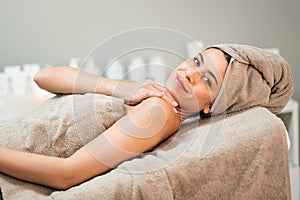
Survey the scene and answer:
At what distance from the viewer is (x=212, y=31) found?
8.05ft

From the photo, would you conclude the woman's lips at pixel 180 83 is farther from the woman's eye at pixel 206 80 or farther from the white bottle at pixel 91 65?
the white bottle at pixel 91 65

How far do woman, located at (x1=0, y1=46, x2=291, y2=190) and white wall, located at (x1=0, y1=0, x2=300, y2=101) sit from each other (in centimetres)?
96

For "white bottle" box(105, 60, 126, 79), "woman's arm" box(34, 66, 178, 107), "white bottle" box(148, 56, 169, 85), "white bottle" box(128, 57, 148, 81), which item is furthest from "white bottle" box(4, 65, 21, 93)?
"woman's arm" box(34, 66, 178, 107)

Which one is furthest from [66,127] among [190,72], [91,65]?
[91,65]

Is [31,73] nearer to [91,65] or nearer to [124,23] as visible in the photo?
[91,65]

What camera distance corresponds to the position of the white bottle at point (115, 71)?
211 centimetres

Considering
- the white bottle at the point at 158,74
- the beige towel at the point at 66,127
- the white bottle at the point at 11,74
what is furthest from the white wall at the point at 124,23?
A: the beige towel at the point at 66,127

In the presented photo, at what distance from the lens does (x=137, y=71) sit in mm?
1912

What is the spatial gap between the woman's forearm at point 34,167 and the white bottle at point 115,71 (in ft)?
3.37

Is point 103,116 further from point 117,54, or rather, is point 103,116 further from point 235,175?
point 235,175

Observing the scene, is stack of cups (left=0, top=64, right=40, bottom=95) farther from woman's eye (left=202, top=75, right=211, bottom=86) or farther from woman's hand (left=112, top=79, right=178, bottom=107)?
woman's eye (left=202, top=75, right=211, bottom=86)

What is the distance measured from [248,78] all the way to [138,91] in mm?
311

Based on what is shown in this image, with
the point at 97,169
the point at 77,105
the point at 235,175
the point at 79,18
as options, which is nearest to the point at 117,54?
the point at 77,105

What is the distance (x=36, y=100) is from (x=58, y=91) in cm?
75
